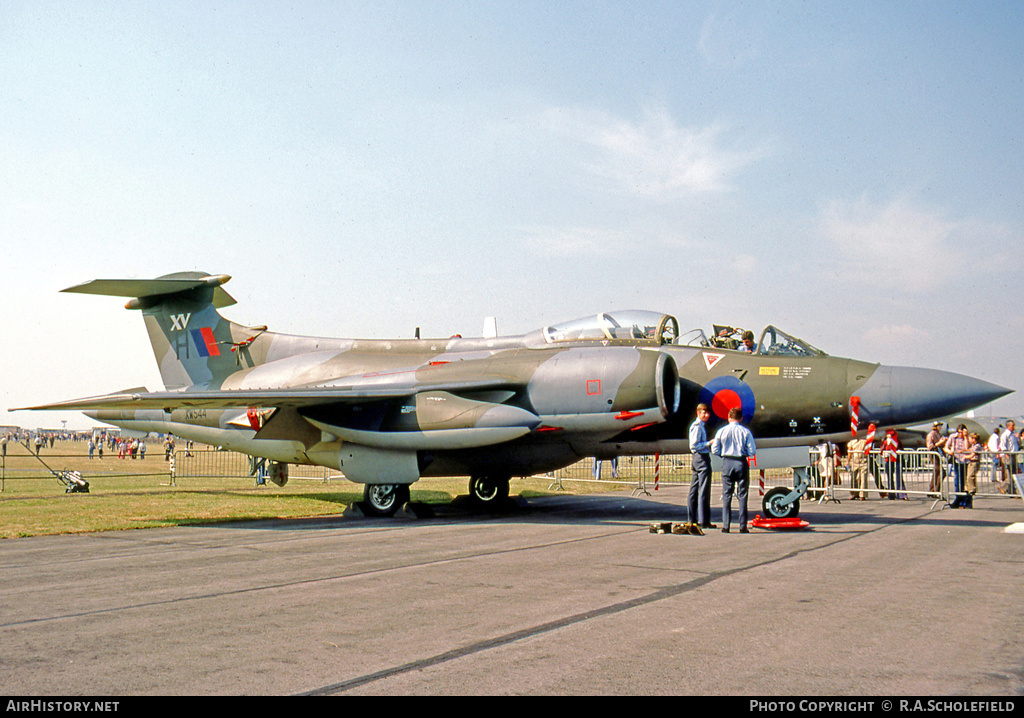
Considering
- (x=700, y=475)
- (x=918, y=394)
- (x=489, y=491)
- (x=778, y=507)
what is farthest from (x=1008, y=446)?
(x=700, y=475)

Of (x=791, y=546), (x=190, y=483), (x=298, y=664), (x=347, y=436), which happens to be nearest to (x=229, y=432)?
(x=347, y=436)

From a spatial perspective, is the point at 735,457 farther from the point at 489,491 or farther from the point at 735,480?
the point at 489,491

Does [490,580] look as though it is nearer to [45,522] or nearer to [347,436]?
[347,436]

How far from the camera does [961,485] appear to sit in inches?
667

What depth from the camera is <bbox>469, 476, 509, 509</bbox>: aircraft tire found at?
14758 mm

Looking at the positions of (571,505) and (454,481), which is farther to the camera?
(454,481)

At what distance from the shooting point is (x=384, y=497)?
1305 cm

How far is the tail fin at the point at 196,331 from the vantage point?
1692 cm

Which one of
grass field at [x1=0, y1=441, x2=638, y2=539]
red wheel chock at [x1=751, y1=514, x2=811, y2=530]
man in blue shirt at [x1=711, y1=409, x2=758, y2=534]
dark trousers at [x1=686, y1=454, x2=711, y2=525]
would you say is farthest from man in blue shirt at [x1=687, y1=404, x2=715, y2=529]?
grass field at [x1=0, y1=441, x2=638, y2=539]

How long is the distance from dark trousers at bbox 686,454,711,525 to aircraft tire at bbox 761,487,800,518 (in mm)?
1315

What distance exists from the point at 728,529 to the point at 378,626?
6.37 meters

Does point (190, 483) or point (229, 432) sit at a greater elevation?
point (229, 432)

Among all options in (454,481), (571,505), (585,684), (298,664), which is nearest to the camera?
(585,684)

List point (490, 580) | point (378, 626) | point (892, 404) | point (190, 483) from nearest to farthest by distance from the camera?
point (378, 626) → point (490, 580) → point (892, 404) → point (190, 483)
